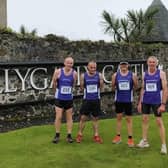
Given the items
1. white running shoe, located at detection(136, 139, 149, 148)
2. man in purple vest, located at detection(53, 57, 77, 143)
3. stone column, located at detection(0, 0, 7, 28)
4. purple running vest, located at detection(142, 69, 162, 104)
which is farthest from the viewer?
stone column, located at detection(0, 0, 7, 28)

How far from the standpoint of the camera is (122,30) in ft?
78.5

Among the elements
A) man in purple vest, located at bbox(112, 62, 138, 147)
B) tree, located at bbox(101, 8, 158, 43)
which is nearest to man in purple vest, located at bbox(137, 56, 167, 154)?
man in purple vest, located at bbox(112, 62, 138, 147)

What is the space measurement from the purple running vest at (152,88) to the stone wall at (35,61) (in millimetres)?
5733

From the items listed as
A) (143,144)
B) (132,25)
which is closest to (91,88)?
(143,144)

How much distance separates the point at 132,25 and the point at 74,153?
15.2 m

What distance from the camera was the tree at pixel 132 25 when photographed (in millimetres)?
23375

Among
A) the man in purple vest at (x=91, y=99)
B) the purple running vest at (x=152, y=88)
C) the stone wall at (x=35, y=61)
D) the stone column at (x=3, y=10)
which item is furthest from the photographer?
the stone column at (x=3, y=10)

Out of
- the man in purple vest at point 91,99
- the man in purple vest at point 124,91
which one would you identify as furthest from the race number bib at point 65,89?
the man in purple vest at point 124,91

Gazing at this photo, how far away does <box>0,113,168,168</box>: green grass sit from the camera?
8.84 m

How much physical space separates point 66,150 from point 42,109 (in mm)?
6323

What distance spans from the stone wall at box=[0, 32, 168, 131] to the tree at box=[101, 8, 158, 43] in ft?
18.0

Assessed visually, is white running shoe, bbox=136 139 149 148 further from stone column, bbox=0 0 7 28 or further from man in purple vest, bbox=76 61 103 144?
stone column, bbox=0 0 7 28

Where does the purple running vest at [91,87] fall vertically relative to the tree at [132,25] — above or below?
below

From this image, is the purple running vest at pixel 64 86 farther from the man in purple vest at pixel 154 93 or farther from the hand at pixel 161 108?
the hand at pixel 161 108
